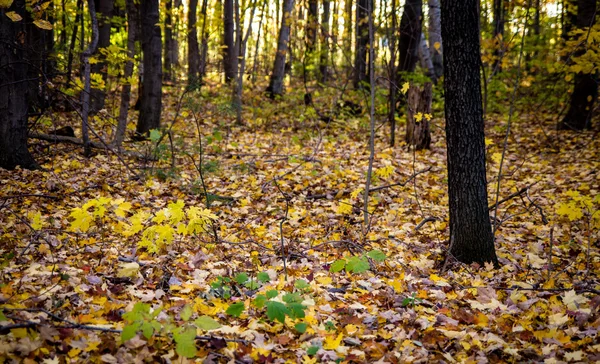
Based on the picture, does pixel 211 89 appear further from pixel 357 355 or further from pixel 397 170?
pixel 357 355

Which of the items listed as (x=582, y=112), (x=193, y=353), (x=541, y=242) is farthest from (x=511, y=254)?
(x=582, y=112)

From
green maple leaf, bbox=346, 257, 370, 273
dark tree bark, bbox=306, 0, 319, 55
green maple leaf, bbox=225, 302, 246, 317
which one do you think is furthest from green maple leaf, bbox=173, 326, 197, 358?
dark tree bark, bbox=306, 0, 319, 55

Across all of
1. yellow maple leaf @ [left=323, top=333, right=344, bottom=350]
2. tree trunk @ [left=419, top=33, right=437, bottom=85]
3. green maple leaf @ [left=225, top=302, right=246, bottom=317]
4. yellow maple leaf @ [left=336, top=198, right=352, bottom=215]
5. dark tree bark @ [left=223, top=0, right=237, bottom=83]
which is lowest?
yellow maple leaf @ [left=323, top=333, right=344, bottom=350]

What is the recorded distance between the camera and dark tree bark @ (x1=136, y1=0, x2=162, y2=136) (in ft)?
28.3

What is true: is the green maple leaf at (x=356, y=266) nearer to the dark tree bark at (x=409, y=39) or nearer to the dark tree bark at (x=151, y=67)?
the dark tree bark at (x=151, y=67)

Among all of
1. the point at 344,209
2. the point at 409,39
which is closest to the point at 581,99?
the point at 409,39

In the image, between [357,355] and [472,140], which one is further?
[472,140]

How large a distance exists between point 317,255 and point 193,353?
242cm

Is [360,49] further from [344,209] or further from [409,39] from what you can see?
[344,209]

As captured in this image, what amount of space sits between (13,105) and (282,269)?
4.63 m

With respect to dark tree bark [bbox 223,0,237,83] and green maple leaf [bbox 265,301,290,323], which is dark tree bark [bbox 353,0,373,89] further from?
green maple leaf [bbox 265,301,290,323]

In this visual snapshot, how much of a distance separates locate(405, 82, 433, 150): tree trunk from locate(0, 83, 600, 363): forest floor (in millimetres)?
1252

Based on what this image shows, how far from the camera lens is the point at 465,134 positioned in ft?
13.2

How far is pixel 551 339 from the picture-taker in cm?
293
